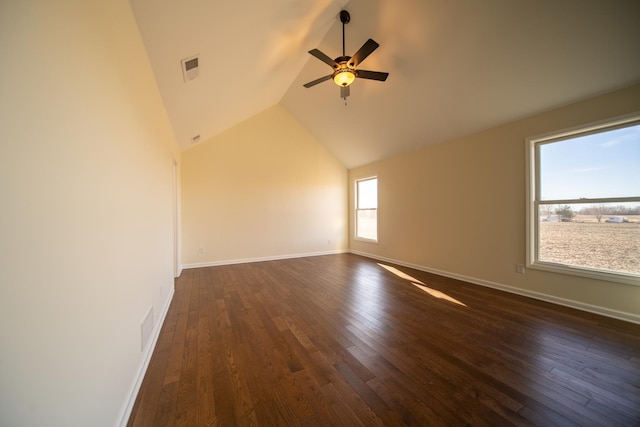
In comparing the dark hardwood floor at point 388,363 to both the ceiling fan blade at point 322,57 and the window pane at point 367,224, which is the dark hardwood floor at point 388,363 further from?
the ceiling fan blade at point 322,57

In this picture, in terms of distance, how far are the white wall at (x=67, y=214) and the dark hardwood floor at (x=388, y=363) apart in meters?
0.49

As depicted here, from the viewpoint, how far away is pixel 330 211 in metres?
6.34

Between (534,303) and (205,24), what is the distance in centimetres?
467

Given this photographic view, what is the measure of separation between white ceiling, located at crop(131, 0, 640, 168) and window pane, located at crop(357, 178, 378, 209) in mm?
1765

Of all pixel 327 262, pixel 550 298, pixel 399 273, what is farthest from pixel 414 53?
pixel 327 262

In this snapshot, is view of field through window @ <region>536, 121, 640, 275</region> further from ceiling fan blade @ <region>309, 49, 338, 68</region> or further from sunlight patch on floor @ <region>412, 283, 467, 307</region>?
ceiling fan blade @ <region>309, 49, 338, 68</region>

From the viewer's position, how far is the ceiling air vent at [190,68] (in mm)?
2227

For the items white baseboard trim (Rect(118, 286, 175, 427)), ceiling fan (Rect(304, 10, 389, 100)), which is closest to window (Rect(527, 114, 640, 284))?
ceiling fan (Rect(304, 10, 389, 100))

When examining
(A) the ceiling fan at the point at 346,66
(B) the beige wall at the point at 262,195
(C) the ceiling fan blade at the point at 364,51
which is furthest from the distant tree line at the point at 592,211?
(B) the beige wall at the point at 262,195

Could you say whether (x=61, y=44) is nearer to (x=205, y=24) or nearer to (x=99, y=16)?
(x=99, y=16)

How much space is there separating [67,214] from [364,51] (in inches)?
111

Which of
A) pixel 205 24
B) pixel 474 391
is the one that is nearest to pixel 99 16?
pixel 205 24

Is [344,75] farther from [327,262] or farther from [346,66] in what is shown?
[327,262]

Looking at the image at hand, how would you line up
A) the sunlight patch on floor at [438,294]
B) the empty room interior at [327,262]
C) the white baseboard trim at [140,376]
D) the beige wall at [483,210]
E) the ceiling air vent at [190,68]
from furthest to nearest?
the sunlight patch on floor at [438,294] → the beige wall at [483,210] → the ceiling air vent at [190,68] → the white baseboard trim at [140,376] → the empty room interior at [327,262]
